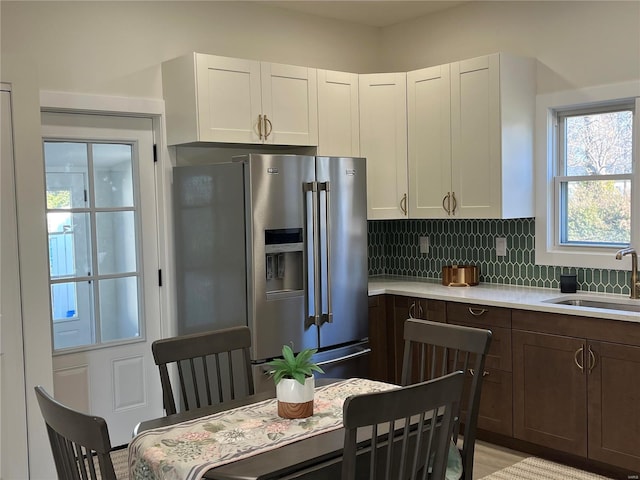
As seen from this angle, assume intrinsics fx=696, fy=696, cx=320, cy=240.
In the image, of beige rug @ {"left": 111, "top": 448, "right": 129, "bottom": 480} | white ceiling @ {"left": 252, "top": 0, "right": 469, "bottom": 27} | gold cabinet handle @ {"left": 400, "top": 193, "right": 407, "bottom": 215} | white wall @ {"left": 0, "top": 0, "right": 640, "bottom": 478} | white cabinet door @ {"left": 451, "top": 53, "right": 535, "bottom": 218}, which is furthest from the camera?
gold cabinet handle @ {"left": 400, "top": 193, "right": 407, "bottom": 215}

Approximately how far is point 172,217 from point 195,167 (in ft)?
1.33

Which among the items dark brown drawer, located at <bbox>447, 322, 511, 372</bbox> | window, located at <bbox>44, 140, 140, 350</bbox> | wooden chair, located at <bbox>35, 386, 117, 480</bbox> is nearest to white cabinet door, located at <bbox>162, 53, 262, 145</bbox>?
window, located at <bbox>44, 140, 140, 350</bbox>

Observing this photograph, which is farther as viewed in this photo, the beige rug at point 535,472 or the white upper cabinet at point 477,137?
the white upper cabinet at point 477,137

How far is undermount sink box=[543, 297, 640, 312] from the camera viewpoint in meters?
3.85

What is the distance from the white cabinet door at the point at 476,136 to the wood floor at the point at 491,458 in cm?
140

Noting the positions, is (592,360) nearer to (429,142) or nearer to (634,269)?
(634,269)

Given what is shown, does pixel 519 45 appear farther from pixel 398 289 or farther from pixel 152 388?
pixel 152 388

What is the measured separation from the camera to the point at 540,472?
3.70 metres

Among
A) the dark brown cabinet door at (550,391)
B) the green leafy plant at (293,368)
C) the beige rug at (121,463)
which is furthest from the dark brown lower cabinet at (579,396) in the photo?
the beige rug at (121,463)

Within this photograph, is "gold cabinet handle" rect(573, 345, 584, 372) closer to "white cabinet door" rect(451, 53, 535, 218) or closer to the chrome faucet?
the chrome faucet

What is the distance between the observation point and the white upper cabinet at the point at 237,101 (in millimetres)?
4008

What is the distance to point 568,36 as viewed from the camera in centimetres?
421

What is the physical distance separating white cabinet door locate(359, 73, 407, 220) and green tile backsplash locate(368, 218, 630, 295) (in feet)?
1.53

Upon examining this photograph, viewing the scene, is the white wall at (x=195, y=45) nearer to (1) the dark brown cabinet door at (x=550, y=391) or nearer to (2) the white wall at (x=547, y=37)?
(2) the white wall at (x=547, y=37)
